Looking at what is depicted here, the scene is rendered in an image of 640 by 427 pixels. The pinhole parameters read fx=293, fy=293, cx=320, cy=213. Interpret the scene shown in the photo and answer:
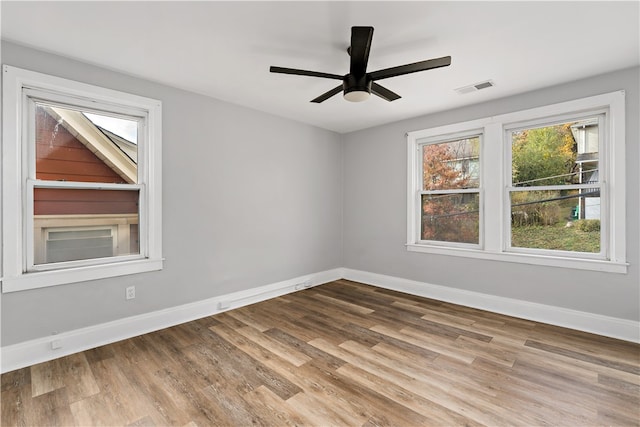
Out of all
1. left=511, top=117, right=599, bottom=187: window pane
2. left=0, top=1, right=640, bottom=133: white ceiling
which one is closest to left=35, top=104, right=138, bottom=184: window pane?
left=0, top=1, right=640, bottom=133: white ceiling

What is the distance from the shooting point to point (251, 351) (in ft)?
8.48

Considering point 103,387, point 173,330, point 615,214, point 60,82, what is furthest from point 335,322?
point 60,82

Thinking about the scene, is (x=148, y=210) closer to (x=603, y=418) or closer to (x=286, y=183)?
(x=286, y=183)

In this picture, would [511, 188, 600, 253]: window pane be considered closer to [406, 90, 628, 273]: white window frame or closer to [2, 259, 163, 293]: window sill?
[406, 90, 628, 273]: white window frame

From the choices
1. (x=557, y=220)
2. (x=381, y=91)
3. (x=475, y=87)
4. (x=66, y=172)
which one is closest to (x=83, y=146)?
(x=66, y=172)

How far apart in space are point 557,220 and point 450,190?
1214 millimetres

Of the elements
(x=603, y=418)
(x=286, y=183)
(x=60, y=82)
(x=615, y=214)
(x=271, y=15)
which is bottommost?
(x=603, y=418)

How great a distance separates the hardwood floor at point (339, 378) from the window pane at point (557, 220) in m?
0.92

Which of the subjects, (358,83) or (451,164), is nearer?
(358,83)

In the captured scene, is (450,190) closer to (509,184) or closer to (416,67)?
(509,184)

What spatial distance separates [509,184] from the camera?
3.53m

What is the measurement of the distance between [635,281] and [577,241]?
0.56 metres

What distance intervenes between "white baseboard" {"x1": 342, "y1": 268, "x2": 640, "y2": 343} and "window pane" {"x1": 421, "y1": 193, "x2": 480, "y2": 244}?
27.7 inches

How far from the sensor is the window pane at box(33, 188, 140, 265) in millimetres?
2529
